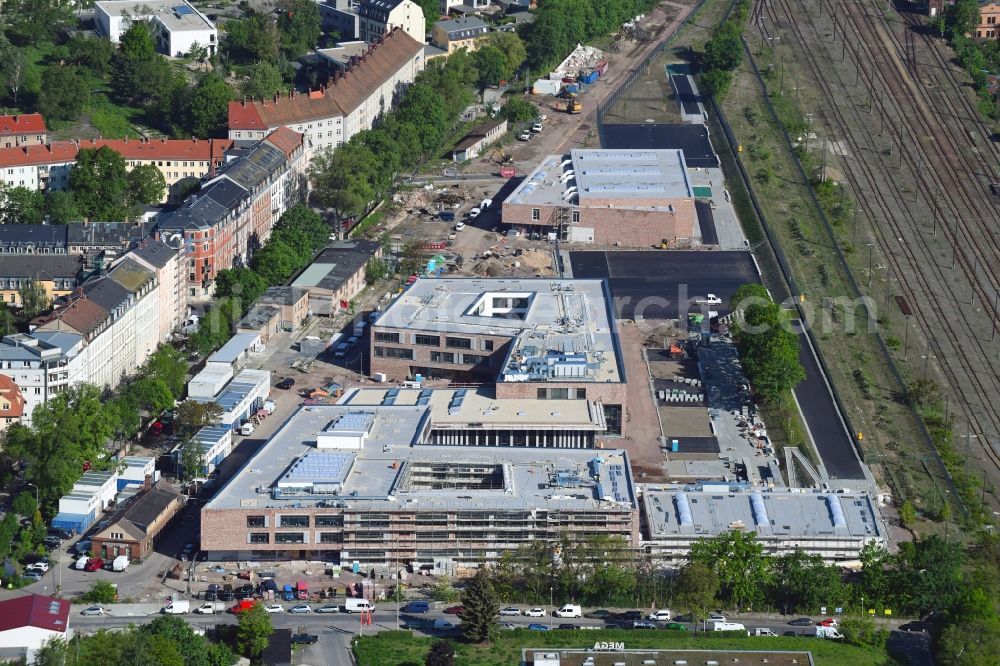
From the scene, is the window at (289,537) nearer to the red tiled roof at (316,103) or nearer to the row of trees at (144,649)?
the row of trees at (144,649)

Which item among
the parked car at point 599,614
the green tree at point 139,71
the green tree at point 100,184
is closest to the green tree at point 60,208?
the green tree at point 100,184

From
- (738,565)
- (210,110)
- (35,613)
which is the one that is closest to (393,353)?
(738,565)

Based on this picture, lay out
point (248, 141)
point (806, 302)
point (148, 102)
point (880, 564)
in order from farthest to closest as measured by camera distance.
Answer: point (148, 102), point (248, 141), point (806, 302), point (880, 564)

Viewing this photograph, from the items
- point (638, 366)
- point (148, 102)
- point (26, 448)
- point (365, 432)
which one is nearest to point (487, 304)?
point (638, 366)

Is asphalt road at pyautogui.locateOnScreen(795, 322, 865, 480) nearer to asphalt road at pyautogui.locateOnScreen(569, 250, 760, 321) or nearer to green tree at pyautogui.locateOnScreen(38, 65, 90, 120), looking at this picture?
asphalt road at pyautogui.locateOnScreen(569, 250, 760, 321)

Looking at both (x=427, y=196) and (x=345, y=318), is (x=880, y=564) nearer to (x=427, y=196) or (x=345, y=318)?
(x=345, y=318)

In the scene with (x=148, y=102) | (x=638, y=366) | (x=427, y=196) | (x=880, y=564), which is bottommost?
(x=880, y=564)
